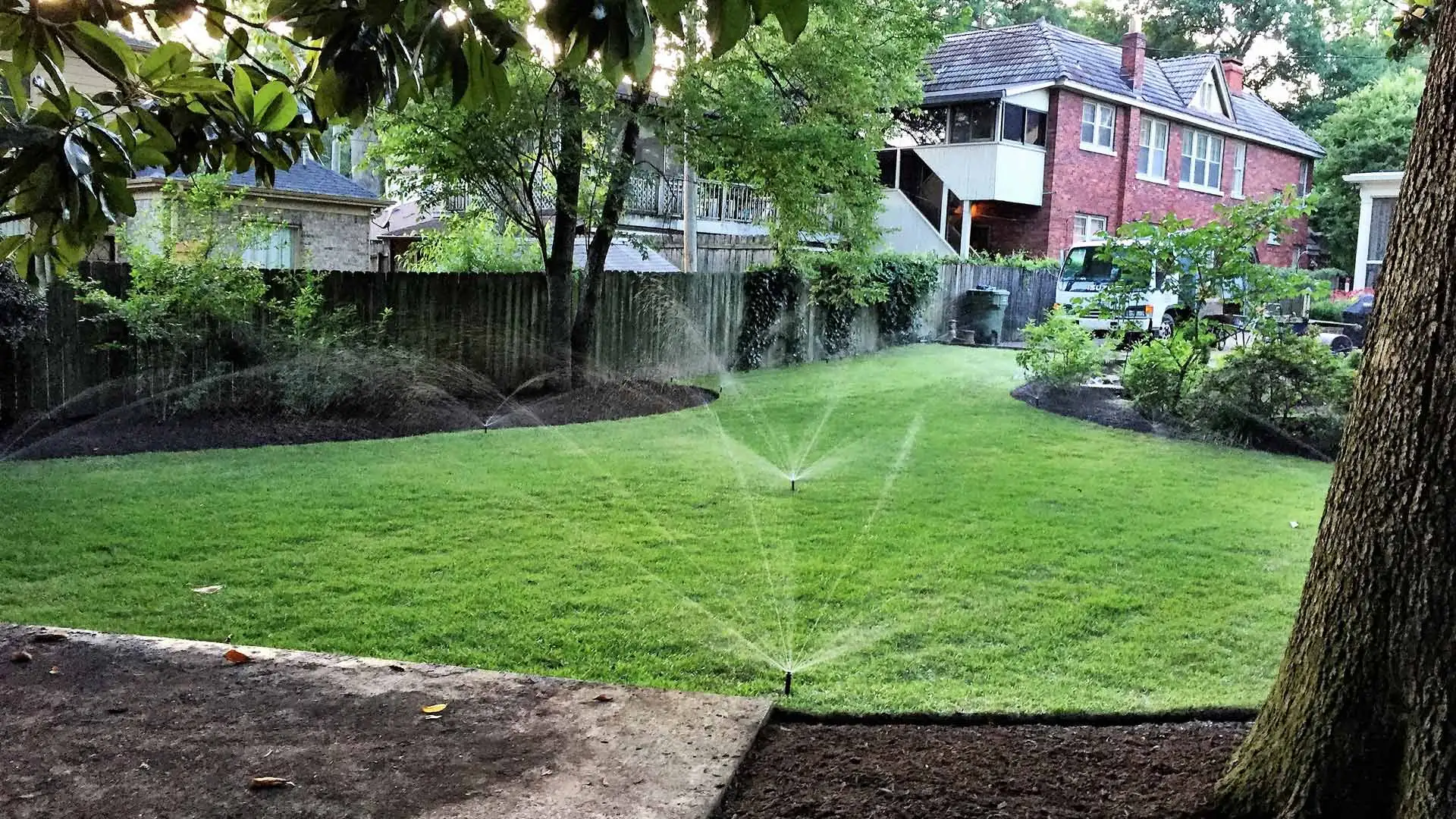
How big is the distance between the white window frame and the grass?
826 inches

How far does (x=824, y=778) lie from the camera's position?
355cm

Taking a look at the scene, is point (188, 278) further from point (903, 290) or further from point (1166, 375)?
point (903, 290)

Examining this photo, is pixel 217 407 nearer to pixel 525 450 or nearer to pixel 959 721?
pixel 525 450

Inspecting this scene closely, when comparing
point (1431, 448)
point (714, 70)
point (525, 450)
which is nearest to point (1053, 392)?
point (714, 70)

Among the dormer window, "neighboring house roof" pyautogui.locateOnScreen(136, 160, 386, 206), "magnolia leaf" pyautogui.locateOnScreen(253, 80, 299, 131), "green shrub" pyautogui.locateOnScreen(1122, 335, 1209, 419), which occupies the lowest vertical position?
"green shrub" pyautogui.locateOnScreen(1122, 335, 1209, 419)

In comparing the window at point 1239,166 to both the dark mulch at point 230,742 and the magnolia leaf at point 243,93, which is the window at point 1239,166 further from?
the magnolia leaf at point 243,93

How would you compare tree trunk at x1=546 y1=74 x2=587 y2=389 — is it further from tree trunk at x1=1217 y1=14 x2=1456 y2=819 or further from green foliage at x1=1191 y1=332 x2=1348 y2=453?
tree trunk at x1=1217 y1=14 x2=1456 y2=819

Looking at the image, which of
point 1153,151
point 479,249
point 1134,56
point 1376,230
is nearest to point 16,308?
point 479,249

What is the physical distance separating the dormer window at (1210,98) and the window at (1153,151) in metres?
1.75

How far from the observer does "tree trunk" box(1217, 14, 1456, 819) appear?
279 cm

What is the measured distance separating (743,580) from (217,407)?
7.12 meters

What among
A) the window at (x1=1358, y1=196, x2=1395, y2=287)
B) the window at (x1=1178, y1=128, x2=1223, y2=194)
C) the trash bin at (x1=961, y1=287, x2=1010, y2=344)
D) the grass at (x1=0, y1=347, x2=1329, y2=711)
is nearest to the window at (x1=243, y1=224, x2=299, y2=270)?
the grass at (x1=0, y1=347, x2=1329, y2=711)

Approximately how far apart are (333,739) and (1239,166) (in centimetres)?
3672

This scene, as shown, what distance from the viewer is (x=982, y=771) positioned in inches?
141
